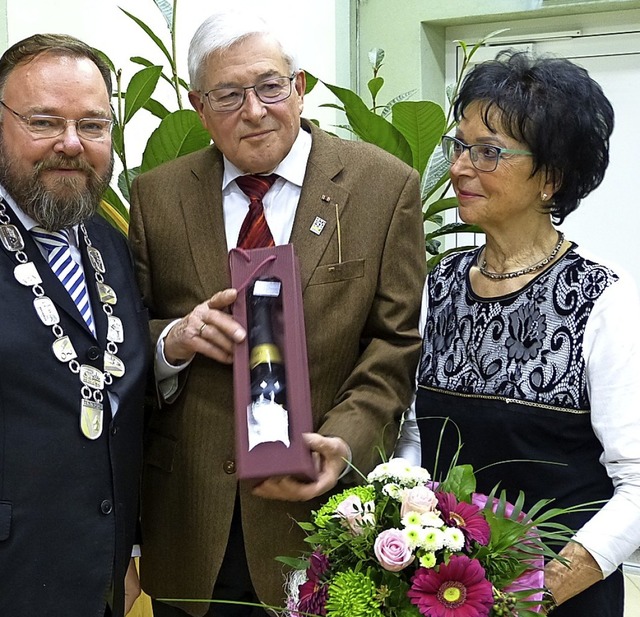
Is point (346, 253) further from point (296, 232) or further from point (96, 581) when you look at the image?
point (96, 581)

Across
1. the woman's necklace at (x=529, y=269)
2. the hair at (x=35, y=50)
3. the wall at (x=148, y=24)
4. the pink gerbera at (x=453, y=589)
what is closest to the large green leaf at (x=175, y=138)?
the wall at (x=148, y=24)

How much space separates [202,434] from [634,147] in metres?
3.39

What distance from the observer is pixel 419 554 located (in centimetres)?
142

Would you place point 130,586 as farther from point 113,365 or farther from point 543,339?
point 543,339

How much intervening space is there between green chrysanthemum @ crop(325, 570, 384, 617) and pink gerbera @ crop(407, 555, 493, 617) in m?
0.06

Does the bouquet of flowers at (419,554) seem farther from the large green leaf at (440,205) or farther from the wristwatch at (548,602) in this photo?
the large green leaf at (440,205)

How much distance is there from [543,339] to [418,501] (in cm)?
49

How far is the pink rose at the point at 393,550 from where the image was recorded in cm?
140

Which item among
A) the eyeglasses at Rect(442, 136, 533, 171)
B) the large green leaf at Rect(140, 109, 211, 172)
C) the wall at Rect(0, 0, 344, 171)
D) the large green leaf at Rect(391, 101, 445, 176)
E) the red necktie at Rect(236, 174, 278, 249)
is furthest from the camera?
the wall at Rect(0, 0, 344, 171)

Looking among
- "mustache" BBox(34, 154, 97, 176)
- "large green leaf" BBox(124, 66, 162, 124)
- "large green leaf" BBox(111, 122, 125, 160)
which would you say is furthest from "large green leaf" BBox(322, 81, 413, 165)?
"mustache" BBox(34, 154, 97, 176)

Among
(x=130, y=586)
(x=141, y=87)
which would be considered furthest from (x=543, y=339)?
(x=141, y=87)

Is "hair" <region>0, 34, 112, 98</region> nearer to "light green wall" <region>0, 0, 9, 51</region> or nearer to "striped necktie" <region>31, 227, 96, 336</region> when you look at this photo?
"striped necktie" <region>31, 227, 96, 336</region>

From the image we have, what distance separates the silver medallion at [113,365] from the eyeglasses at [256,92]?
57cm

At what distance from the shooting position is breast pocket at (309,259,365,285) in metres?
2.04
